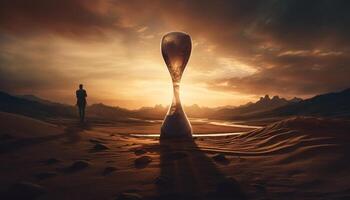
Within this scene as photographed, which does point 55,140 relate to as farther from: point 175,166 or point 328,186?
point 328,186

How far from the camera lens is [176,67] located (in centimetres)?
1046

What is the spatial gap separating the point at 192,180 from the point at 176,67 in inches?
232

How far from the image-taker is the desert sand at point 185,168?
4.36 meters

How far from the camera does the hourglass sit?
402 inches

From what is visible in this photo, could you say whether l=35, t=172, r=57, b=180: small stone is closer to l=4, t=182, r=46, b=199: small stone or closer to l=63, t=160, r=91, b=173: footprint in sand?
l=63, t=160, r=91, b=173: footprint in sand

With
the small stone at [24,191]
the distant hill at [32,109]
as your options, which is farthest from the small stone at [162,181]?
the distant hill at [32,109]

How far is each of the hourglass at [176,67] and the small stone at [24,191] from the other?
591cm

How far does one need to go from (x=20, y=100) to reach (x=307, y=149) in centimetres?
4947

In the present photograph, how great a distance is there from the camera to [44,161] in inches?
245

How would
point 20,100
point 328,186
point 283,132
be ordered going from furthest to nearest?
point 20,100 < point 283,132 < point 328,186

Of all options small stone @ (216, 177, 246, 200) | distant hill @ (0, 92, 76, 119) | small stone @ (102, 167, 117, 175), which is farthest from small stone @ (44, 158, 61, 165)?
distant hill @ (0, 92, 76, 119)

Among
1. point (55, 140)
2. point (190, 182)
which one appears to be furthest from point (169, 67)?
point (190, 182)

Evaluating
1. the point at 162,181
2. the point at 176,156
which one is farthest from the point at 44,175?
the point at 176,156

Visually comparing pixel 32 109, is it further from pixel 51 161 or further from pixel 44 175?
A: pixel 44 175
